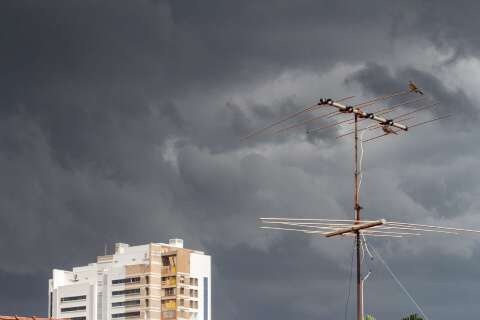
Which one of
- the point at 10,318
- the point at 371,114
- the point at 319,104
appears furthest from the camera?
the point at 10,318

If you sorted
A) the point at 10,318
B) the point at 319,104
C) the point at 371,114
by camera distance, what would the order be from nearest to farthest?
1. the point at 319,104
2. the point at 371,114
3. the point at 10,318

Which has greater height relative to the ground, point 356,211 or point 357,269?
point 356,211

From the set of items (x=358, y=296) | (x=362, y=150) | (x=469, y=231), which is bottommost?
(x=358, y=296)

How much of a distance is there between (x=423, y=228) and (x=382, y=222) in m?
1.85

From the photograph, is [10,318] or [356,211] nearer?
[356,211]

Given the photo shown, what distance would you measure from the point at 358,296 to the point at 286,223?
4319 mm

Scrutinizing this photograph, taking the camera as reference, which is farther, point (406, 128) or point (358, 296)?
point (406, 128)

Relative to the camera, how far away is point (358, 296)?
4116cm

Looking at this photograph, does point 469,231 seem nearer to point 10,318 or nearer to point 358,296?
point 358,296

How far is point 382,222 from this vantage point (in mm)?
40531

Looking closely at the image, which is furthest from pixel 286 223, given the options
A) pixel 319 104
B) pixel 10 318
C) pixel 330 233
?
pixel 10 318

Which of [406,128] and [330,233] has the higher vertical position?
[406,128]

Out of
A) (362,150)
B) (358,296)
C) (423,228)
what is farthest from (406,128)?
(358,296)

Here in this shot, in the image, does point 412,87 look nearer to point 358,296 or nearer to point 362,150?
point 362,150
